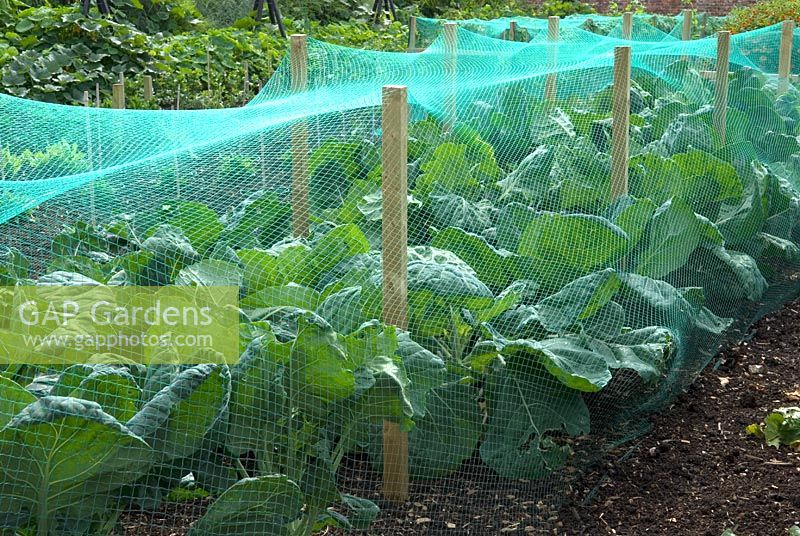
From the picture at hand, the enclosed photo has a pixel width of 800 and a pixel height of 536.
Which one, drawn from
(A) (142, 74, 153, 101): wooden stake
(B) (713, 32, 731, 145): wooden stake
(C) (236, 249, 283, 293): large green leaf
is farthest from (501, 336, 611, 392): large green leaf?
(A) (142, 74, 153, 101): wooden stake

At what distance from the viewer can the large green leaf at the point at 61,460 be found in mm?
2527

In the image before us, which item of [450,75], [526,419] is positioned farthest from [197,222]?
[450,75]

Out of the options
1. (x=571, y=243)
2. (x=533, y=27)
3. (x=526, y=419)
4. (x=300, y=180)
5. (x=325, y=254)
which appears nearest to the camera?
(x=526, y=419)

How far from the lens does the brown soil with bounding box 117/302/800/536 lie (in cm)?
344

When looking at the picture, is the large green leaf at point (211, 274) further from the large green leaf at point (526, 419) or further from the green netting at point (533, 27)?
the green netting at point (533, 27)

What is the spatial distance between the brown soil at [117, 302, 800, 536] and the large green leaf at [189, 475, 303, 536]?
0.31 meters

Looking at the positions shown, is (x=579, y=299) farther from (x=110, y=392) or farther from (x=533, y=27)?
(x=533, y=27)

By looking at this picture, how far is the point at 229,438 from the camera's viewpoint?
116 inches

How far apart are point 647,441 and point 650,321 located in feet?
1.65

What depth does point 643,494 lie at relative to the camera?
12.4ft

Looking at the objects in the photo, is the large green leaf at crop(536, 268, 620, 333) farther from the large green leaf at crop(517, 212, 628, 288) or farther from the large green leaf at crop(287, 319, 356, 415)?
the large green leaf at crop(287, 319, 356, 415)

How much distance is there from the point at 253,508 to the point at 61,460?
0.52 meters

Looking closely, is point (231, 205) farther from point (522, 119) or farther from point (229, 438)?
point (522, 119)

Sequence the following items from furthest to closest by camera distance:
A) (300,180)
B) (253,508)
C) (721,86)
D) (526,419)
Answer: (721,86)
(300,180)
(526,419)
(253,508)
